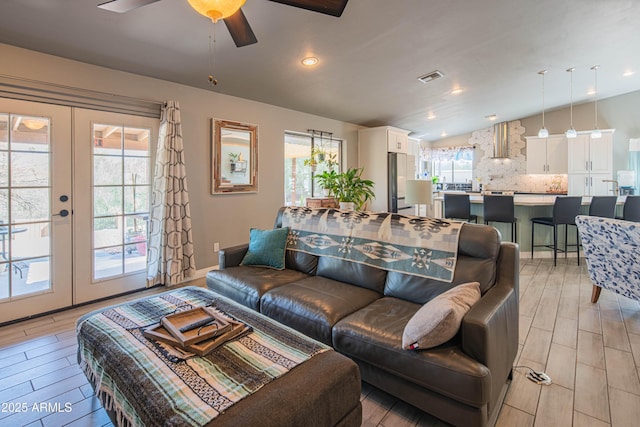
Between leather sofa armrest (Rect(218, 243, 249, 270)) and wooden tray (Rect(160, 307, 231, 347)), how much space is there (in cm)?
121

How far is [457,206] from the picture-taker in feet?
17.2

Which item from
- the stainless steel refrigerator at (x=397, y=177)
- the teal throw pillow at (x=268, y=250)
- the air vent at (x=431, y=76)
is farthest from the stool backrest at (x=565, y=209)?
the teal throw pillow at (x=268, y=250)

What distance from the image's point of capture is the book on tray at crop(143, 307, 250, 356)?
148 centimetres

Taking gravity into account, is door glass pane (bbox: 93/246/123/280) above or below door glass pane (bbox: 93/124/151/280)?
below

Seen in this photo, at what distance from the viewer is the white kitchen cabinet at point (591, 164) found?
680 cm

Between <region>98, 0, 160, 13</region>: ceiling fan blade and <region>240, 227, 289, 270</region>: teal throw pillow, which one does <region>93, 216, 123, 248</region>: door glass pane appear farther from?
<region>98, 0, 160, 13</region>: ceiling fan blade

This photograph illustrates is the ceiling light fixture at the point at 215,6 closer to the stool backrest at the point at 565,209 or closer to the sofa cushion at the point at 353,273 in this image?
the sofa cushion at the point at 353,273

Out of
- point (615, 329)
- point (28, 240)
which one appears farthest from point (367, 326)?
point (28, 240)

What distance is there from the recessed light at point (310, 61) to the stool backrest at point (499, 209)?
10.8 ft

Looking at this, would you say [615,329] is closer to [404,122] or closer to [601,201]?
[601,201]

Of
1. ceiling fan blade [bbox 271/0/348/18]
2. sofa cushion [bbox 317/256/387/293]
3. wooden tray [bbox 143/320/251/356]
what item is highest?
ceiling fan blade [bbox 271/0/348/18]

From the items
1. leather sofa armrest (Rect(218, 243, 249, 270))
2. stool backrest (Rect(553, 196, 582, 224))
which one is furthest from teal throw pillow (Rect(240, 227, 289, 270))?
stool backrest (Rect(553, 196, 582, 224))

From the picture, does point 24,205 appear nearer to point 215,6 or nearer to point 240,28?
point 240,28

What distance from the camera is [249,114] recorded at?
4.64 m
